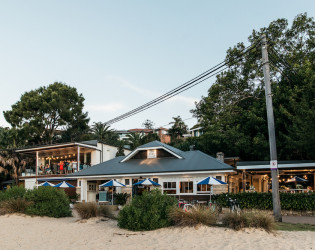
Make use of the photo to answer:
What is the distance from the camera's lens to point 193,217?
1210 cm

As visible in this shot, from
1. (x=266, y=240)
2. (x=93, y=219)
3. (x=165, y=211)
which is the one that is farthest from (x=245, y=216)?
(x=93, y=219)

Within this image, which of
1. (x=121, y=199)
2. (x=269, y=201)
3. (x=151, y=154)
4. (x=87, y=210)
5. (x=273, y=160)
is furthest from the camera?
(x=151, y=154)

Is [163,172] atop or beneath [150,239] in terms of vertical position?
atop

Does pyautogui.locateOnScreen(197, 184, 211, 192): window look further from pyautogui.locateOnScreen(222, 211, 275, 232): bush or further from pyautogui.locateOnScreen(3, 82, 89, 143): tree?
pyautogui.locateOnScreen(3, 82, 89, 143): tree

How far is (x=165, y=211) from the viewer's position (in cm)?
1280

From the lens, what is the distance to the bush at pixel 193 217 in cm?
1211

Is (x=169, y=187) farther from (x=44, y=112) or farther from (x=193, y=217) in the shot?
(x=44, y=112)

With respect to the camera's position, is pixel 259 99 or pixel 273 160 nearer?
pixel 273 160

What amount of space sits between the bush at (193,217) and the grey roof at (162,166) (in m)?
9.46

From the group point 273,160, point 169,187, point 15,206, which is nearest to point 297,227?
point 273,160

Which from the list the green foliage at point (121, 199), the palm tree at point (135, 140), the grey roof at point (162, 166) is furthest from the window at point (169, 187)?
the palm tree at point (135, 140)

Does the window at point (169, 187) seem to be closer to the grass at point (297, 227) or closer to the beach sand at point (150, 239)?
the beach sand at point (150, 239)

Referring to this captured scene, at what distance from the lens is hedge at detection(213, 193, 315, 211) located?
1805 centimetres

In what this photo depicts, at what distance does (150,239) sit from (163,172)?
Answer: 12717 mm
